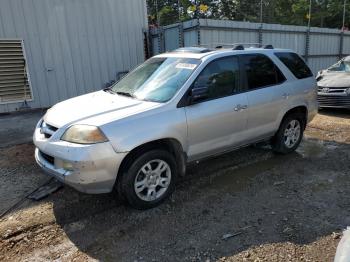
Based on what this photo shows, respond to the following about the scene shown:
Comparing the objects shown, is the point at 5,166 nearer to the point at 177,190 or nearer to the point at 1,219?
the point at 1,219

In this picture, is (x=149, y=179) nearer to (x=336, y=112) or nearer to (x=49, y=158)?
(x=49, y=158)

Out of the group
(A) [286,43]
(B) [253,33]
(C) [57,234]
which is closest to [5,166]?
(C) [57,234]

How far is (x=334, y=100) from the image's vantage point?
907 centimetres

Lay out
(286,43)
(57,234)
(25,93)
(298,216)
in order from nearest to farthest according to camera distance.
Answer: (57,234)
(298,216)
(25,93)
(286,43)

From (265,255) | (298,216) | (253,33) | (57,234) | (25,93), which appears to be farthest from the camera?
(253,33)

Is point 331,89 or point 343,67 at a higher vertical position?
point 343,67

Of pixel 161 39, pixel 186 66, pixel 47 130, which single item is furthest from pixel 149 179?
pixel 161 39

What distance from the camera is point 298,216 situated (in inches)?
155

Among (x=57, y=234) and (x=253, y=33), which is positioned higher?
(x=253, y=33)

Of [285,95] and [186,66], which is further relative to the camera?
[285,95]

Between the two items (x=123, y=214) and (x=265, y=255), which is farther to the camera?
(x=123, y=214)

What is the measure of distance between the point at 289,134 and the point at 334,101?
3.98m

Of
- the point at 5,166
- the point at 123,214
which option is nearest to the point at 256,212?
the point at 123,214

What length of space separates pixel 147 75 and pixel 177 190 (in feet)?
5.29
